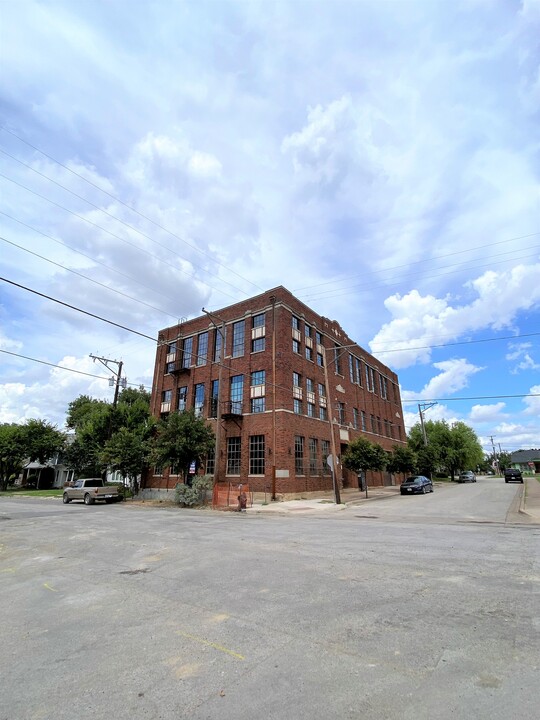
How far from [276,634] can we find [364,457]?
91.1ft

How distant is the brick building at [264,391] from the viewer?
27406 mm

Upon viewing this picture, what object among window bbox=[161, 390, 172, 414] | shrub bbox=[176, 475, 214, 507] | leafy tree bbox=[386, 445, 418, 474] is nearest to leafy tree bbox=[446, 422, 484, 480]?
leafy tree bbox=[386, 445, 418, 474]

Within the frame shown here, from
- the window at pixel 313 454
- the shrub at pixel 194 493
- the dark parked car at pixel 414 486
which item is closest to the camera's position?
the shrub at pixel 194 493

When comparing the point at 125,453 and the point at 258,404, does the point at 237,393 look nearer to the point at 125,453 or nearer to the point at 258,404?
the point at 258,404

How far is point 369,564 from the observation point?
731 centimetres

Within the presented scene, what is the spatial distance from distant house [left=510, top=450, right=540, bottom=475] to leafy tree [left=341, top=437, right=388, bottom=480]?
325 ft

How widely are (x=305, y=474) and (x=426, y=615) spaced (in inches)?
971

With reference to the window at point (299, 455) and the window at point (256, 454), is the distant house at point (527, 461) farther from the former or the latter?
the window at point (256, 454)

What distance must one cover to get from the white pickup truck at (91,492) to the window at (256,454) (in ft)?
32.8

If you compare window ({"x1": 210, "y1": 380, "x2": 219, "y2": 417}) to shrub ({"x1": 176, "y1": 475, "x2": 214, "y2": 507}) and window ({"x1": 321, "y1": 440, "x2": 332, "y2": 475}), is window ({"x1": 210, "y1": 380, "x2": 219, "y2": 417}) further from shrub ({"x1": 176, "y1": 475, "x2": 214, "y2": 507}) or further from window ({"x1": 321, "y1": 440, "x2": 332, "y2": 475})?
window ({"x1": 321, "y1": 440, "x2": 332, "y2": 475})

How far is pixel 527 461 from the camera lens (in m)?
114

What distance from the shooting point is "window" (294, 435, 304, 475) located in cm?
2814

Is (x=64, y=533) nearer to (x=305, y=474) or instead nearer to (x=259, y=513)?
(x=259, y=513)

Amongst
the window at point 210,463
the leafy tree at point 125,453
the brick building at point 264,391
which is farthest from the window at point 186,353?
the window at point 210,463
